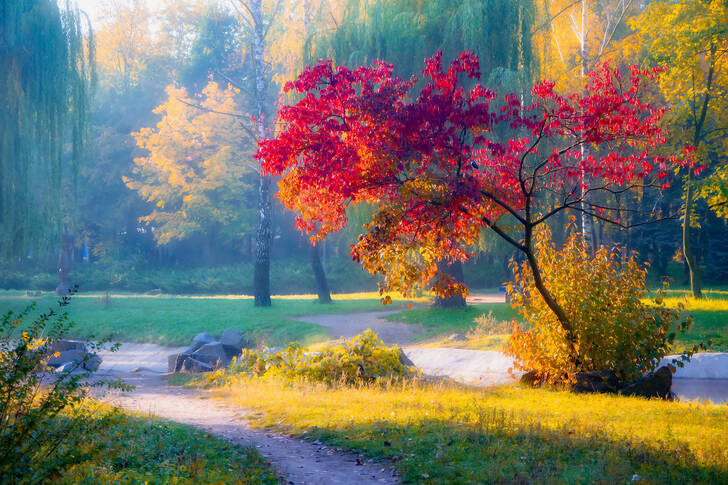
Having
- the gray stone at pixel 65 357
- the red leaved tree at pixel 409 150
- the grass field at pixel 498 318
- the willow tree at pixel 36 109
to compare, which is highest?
the willow tree at pixel 36 109

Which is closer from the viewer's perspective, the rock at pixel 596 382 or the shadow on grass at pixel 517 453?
the shadow on grass at pixel 517 453

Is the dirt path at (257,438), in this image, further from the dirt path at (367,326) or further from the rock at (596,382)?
the dirt path at (367,326)

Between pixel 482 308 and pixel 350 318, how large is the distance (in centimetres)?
518

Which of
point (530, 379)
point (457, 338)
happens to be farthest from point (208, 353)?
point (530, 379)

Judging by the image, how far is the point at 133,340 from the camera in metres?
20.4

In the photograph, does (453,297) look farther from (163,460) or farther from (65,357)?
(163,460)

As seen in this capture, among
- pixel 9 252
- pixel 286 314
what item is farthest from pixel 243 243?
pixel 9 252

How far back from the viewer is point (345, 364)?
1129cm

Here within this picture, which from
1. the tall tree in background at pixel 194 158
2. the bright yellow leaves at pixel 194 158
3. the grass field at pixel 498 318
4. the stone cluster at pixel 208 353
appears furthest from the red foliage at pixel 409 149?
the bright yellow leaves at pixel 194 158


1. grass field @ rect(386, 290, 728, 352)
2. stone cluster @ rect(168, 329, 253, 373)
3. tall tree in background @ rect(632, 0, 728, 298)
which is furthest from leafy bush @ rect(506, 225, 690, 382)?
tall tree in background @ rect(632, 0, 728, 298)

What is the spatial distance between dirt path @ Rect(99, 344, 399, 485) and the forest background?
4.81 metres

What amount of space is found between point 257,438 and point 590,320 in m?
5.85

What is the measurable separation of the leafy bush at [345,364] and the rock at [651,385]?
156 inches

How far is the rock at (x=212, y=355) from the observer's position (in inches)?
632
